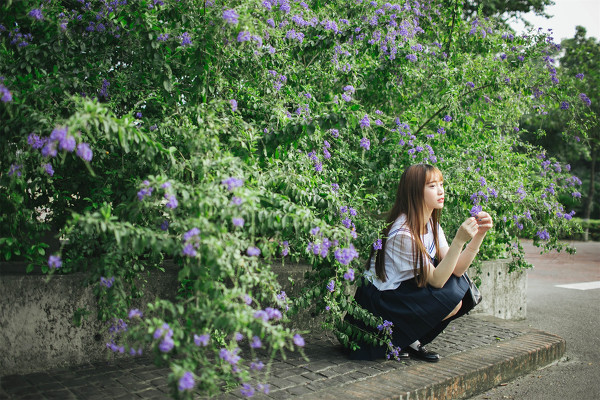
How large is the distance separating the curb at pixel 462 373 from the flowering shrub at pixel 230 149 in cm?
39

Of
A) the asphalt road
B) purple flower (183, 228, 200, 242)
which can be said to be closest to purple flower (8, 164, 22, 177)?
purple flower (183, 228, 200, 242)

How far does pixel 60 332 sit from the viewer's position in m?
3.41

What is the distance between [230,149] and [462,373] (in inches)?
84.5

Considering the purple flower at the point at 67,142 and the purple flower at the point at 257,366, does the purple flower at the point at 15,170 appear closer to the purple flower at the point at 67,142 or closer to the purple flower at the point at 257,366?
the purple flower at the point at 67,142

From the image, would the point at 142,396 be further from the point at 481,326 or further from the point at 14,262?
the point at 481,326

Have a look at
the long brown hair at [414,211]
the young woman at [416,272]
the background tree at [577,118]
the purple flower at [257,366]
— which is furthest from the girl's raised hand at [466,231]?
the background tree at [577,118]

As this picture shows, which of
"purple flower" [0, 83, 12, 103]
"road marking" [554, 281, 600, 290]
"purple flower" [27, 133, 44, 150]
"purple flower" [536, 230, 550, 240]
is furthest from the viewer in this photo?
"road marking" [554, 281, 600, 290]

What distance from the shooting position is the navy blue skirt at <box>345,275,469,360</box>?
11.7 feet

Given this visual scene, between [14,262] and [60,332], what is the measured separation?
0.67 metres

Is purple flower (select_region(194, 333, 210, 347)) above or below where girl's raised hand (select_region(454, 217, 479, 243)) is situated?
below

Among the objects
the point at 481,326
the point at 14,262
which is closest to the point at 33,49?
the point at 14,262

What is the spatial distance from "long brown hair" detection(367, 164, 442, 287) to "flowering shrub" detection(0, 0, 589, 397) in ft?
0.53

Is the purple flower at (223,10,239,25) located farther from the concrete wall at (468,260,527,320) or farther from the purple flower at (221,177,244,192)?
the concrete wall at (468,260,527,320)

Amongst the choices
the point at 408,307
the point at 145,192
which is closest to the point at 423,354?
the point at 408,307
